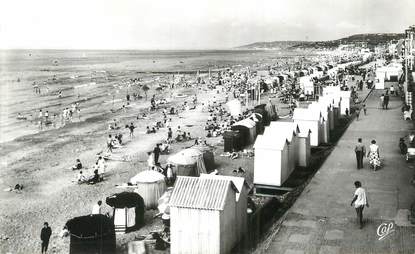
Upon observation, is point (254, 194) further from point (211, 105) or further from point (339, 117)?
point (211, 105)

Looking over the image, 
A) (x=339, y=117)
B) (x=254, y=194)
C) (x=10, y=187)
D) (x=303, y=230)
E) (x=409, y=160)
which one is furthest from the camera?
(x=339, y=117)

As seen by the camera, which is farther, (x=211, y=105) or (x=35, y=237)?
(x=211, y=105)

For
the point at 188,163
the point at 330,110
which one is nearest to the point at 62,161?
the point at 188,163

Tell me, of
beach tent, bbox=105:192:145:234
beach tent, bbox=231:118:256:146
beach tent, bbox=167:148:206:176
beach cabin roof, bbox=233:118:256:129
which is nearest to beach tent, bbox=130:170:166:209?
beach tent, bbox=105:192:145:234

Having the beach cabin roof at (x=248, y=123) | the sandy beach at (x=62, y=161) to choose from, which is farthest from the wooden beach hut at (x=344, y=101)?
the sandy beach at (x=62, y=161)

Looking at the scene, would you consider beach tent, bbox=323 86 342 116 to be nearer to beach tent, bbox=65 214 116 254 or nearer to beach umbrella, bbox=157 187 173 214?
beach umbrella, bbox=157 187 173 214

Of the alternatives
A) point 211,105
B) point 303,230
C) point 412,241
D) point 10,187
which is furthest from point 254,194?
point 211,105
